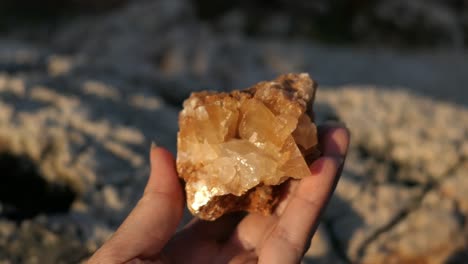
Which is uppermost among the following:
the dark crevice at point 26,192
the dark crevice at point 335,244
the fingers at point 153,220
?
the fingers at point 153,220

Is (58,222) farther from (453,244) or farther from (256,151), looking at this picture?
(453,244)

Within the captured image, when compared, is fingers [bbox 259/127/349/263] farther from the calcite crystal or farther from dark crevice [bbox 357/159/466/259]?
dark crevice [bbox 357/159/466/259]

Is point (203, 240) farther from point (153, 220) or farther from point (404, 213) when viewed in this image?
point (404, 213)

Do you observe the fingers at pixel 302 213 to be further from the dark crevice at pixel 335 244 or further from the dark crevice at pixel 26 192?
the dark crevice at pixel 26 192

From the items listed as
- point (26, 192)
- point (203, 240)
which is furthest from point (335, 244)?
point (26, 192)

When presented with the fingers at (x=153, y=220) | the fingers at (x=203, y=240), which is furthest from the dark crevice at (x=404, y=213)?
the fingers at (x=153, y=220)

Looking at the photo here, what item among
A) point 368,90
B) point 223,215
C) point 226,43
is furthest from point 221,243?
point 226,43

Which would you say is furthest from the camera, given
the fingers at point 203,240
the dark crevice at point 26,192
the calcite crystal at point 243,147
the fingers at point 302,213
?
the dark crevice at point 26,192
